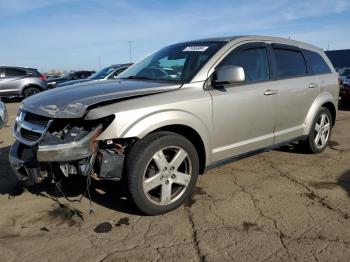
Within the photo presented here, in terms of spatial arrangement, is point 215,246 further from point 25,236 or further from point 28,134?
point 28,134

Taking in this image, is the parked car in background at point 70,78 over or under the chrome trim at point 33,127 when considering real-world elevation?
under

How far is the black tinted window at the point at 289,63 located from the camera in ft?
17.0

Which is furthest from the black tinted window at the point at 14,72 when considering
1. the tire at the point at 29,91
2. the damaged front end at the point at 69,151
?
the damaged front end at the point at 69,151

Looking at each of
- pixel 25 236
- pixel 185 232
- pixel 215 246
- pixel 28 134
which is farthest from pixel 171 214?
pixel 28 134

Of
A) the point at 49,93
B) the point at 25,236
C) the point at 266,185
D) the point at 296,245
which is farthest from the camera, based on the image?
the point at 266,185

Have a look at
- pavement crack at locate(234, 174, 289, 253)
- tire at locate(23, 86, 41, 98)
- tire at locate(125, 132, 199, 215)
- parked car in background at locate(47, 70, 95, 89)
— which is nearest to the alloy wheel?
tire at locate(125, 132, 199, 215)

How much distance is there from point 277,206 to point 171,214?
3.57 ft

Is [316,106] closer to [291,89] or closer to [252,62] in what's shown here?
[291,89]

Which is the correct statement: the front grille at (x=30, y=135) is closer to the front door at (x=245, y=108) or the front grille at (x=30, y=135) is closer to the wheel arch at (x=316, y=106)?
the front door at (x=245, y=108)

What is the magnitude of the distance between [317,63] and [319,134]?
42.6 inches

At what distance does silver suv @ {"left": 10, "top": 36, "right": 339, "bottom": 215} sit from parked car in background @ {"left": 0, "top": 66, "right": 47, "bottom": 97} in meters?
12.9

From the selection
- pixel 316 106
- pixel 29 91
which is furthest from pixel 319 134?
pixel 29 91

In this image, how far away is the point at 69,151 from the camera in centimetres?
336

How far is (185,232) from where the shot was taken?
3451 mm
